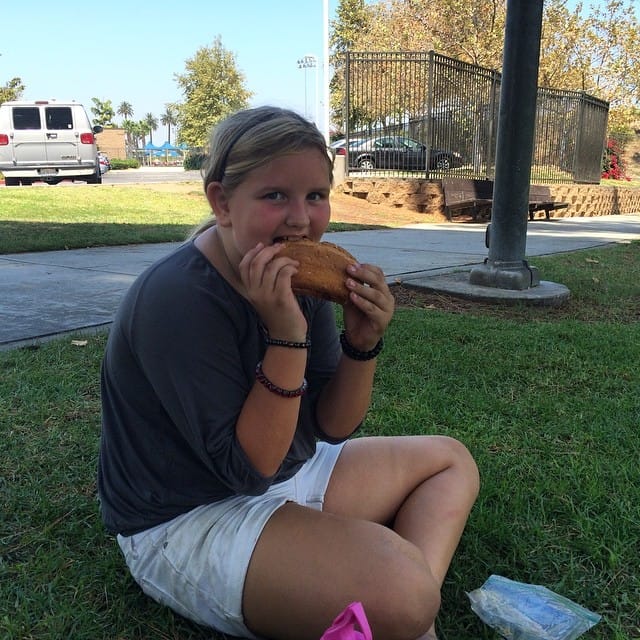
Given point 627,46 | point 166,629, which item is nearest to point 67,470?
point 166,629

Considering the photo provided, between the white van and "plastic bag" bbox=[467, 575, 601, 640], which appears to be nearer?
"plastic bag" bbox=[467, 575, 601, 640]

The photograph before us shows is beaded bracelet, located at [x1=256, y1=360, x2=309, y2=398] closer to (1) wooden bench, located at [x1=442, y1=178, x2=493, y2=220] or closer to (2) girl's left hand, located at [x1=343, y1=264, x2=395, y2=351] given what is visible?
(2) girl's left hand, located at [x1=343, y1=264, x2=395, y2=351]

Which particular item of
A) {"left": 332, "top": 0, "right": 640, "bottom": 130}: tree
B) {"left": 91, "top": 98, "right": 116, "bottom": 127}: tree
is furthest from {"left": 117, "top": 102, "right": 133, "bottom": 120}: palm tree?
{"left": 332, "top": 0, "right": 640, "bottom": 130}: tree

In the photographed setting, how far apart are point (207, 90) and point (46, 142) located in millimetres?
27297

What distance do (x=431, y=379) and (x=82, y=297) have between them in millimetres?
2912

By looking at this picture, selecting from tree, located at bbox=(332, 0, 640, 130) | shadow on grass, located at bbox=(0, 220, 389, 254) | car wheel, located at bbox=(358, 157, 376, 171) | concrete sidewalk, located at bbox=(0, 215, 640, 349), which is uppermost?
tree, located at bbox=(332, 0, 640, 130)

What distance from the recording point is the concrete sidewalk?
433 cm

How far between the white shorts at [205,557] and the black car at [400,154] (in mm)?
12929

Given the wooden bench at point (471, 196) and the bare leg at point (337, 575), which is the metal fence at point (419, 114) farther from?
the bare leg at point (337, 575)

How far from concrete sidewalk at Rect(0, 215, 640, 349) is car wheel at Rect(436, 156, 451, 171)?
278 cm

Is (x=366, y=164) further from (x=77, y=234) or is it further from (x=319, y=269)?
(x=319, y=269)

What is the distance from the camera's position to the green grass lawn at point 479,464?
170 centimetres

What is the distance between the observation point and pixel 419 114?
1371cm

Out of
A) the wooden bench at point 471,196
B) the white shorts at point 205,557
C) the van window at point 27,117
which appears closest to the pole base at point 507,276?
the white shorts at point 205,557
